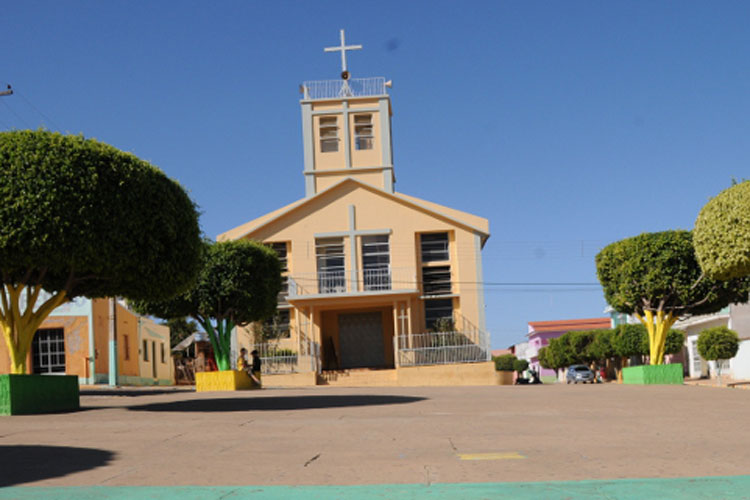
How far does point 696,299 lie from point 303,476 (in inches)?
818

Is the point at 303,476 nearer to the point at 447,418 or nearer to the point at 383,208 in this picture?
the point at 447,418

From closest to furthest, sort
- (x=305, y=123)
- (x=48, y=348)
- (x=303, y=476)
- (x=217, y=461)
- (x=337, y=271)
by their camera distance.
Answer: (x=303, y=476) → (x=217, y=461) → (x=48, y=348) → (x=337, y=271) → (x=305, y=123)

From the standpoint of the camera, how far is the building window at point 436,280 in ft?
116

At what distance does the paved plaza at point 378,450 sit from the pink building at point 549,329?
88.6m

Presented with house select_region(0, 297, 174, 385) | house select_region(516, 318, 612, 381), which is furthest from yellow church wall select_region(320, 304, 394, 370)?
house select_region(516, 318, 612, 381)

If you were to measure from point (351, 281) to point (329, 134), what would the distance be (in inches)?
287

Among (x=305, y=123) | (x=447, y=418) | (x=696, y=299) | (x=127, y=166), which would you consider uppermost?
(x=305, y=123)

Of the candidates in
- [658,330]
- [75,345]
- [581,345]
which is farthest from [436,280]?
[581,345]

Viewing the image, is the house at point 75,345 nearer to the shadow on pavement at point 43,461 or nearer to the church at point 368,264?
the church at point 368,264

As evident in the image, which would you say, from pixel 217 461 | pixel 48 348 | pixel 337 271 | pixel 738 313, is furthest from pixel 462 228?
pixel 217 461

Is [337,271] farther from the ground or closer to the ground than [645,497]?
farther from the ground

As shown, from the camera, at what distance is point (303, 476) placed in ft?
21.1

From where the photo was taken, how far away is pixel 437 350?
3095 centimetres

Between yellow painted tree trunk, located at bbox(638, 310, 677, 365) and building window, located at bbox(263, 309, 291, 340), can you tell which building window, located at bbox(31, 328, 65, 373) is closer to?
building window, located at bbox(263, 309, 291, 340)
